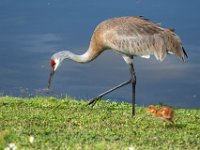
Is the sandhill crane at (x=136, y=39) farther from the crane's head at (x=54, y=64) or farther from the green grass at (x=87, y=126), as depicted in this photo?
the crane's head at (x=54, y=64)

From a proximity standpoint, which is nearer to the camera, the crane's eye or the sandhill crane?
the sandhill crane

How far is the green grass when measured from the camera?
861 centimetres

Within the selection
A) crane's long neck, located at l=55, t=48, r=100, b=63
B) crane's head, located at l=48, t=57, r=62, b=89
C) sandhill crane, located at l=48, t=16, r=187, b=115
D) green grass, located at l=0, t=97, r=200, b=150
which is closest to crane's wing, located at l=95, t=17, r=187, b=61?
sandhill crane, located at l=48, t=16, r=187, b=115

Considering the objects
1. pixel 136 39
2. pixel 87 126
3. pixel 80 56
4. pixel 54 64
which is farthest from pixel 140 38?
pixel 87 126

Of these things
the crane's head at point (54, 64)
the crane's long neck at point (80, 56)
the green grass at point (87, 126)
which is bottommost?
the green grass at point (87, 126)

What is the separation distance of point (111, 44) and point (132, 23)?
24.9 inches

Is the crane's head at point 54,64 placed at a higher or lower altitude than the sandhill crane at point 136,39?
lower

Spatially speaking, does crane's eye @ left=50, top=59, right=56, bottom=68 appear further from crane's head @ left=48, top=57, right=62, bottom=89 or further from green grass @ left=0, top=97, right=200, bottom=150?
green grass @ left=0, top=97, right=200, bottom=150

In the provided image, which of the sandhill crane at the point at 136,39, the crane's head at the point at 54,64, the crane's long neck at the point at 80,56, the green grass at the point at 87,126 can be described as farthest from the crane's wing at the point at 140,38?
the crane's head at the point at 54,64

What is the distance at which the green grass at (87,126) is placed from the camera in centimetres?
861

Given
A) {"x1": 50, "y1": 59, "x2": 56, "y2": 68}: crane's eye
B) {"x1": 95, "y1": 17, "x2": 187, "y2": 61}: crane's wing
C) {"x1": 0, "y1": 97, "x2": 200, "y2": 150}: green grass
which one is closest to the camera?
{"x1": 0, "y1": 97, "x2": 200, "y2": 150}: green grass

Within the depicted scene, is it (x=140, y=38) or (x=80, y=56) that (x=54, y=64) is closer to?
(x=80, y=56)

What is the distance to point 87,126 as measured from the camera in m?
10.4

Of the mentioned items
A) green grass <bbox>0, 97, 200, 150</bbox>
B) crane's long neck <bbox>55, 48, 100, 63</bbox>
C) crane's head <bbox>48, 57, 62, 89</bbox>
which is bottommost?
green grass <bbox>0, 97, 200, 150</bbox>
